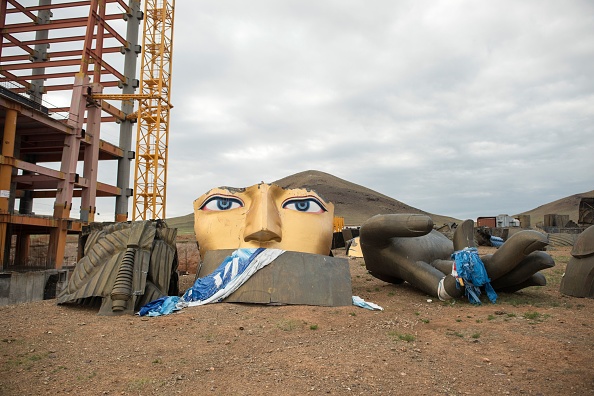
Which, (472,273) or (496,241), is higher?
(496,241)

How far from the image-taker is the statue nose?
29.9 feet

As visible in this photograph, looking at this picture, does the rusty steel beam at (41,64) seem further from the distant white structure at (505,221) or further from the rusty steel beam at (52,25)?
the distant white structure at (505,221)

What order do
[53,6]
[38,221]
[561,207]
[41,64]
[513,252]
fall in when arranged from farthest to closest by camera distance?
1. [561,207]
2. [53,6]
3. [41,64]
4. [38,221]
5. [513,252]

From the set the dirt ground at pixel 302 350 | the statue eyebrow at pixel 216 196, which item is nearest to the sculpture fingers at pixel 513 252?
the dirt ground at pixel 302 350

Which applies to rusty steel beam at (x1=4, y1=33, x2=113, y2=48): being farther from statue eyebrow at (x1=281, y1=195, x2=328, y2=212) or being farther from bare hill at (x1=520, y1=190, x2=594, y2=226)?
bare hill at (x1=520, y1=190, x2=594, y2=226)

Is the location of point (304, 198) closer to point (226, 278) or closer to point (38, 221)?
point (226, 278)

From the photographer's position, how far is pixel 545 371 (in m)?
4.71

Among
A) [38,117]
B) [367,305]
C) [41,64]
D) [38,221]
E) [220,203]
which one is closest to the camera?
[367,305]

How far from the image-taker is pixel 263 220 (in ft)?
30.1

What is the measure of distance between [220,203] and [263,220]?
1.31m

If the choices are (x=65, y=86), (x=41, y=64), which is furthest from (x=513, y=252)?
(x=65, y=86)

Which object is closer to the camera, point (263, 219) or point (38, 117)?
point (263, 219)

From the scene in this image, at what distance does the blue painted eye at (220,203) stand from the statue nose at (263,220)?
357 mm

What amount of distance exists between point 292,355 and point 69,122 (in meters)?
28.3
